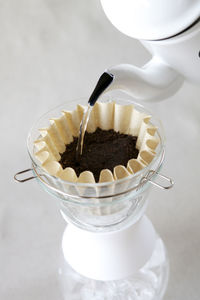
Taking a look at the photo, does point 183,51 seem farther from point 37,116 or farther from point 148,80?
point 37,116

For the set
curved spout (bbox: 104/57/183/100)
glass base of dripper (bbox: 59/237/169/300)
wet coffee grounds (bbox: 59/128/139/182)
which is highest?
curved spout (bbox: 104/57/183/100)

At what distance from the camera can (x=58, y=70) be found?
1.19m

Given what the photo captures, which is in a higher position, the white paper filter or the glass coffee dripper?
the white paper filter

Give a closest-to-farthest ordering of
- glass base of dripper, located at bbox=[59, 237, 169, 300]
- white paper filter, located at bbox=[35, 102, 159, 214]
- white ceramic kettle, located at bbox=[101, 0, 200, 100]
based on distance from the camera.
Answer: white ceramic kettle, located at bbox=[101, 0, 200, 100], white paper filter, located at bbox=[35, 102, 159, 214], glass base of dripper, located at bbox=[59, 237, 169, 300]

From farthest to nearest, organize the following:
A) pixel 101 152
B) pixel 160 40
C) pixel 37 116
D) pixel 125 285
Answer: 1. pixel 37 116
2. pixel 125 285
3. pixel 101 152
4. pixel 160 40

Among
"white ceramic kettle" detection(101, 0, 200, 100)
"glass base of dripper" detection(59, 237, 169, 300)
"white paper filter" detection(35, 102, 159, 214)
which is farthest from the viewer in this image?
"glass base of dripper" detection(59, 237, 169, 300)

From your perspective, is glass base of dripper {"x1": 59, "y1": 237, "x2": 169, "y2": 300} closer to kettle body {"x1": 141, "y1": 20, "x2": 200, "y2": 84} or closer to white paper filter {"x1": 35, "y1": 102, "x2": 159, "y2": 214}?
white paper filter {"x1": 35, "y1": 102, "x2": 159, "y2": 214}

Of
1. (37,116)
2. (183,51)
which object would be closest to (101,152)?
(183,51)

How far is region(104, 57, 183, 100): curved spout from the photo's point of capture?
62cm

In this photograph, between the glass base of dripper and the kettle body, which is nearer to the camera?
the kettle body

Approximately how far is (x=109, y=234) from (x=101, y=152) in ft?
0.46

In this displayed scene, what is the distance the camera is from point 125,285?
822 millimetres

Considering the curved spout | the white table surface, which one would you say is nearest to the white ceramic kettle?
the curved spout

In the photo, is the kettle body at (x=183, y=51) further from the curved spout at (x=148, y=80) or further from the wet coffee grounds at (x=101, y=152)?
the wet coffee grounds at (x=101, y=152)
